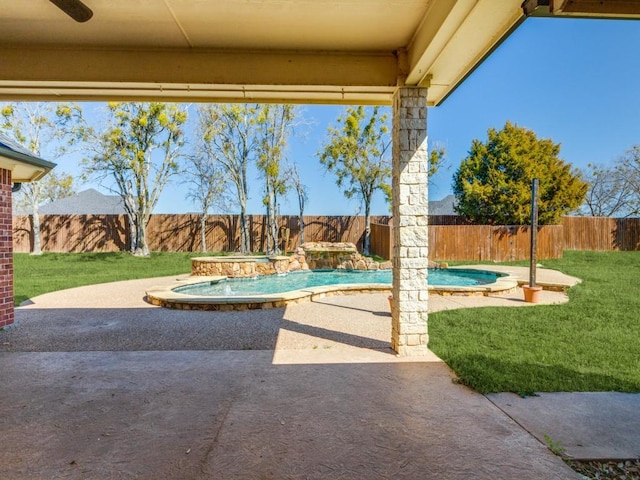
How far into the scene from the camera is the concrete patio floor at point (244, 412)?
205cm

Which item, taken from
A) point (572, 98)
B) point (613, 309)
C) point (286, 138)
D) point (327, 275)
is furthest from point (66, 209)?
point (572, 98)

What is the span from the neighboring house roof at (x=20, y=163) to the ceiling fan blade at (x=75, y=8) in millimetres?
2641

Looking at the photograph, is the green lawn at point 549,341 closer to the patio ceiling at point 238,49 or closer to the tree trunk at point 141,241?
the patio ceiling at point 238,49

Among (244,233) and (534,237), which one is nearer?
(534,237)

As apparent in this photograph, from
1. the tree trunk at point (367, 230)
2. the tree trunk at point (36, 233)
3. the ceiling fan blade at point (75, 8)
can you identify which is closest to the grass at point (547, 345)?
the ceiling fan blade at point (75, 8)

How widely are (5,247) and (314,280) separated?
764cm

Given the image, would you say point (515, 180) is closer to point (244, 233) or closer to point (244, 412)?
point (244, 233)

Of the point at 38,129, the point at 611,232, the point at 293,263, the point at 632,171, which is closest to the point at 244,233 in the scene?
the point at 293,263

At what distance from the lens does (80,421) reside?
256 cm

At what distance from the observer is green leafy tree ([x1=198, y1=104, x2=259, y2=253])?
54.9 ft

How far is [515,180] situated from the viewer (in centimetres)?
1731

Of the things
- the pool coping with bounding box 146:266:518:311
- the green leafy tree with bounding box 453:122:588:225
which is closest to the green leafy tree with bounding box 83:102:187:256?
the pool coping with bounding box 146:266:518:311

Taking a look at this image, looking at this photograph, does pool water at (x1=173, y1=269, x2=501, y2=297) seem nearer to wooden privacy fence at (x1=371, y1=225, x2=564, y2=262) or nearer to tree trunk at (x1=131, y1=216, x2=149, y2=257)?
wooden privacy fence at (x1=371, y1=225, x2=564, y2=262)

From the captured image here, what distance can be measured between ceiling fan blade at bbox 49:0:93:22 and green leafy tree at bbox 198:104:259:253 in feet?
47.0
